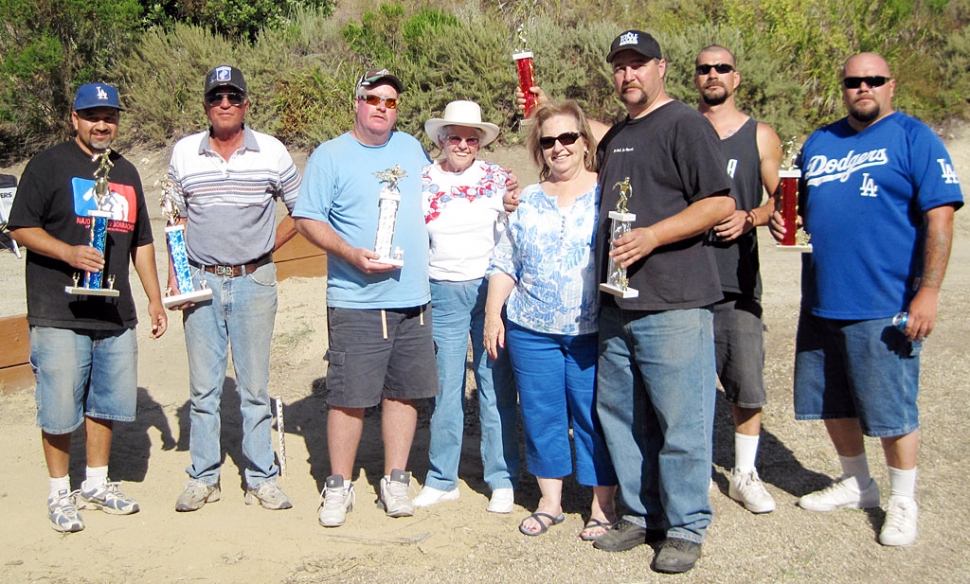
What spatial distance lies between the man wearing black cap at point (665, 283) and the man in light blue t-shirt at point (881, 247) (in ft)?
2.10

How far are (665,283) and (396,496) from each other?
1.72m

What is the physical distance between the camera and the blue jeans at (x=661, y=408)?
3557 millimetres

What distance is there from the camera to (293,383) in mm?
6352

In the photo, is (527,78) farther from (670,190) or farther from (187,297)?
(187,297)

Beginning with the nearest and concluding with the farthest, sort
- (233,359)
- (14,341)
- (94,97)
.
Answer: (94,97) → (233,359) → (14,341)

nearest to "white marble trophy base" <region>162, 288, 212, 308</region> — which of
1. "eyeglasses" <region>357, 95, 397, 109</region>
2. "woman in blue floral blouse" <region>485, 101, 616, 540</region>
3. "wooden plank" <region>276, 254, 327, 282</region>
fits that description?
"eyeglasses" <region>357, 95, 397, 109</region>

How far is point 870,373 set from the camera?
152 inches

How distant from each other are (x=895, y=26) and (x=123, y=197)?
40.9ft

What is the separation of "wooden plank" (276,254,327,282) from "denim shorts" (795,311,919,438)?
497cm

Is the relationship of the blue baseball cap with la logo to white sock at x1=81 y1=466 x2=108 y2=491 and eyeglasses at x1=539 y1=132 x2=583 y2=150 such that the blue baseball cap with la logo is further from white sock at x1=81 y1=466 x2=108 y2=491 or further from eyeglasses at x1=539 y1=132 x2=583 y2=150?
eyeglasses at x1=539 y1=132 x2=583 y2=150

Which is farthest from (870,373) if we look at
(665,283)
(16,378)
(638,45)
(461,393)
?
(16,378)

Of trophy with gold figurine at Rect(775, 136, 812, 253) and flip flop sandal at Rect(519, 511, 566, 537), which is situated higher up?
trophy with gold figurine at Rect(775, 136, 812, 253)

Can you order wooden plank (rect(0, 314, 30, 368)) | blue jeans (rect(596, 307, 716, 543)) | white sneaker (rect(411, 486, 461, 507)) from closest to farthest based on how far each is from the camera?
blue jeans (rect(596, 307, 716, 543))
white sneaker (rect(411, 486, 461, 507))
wooden plank (rect(0, 314, 30, 368))

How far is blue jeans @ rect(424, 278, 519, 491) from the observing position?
4.35 meters
